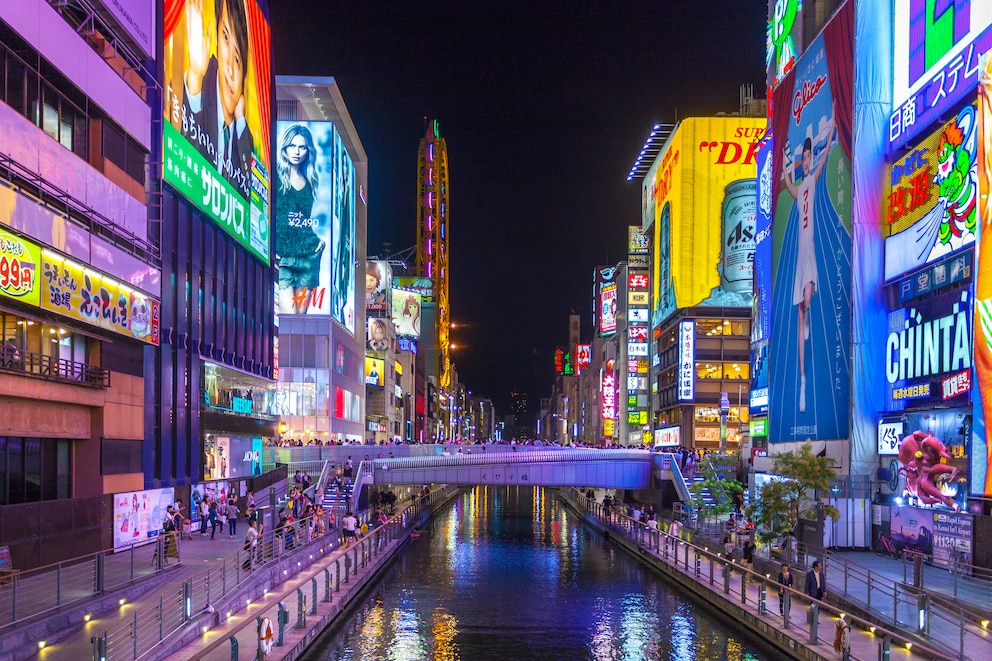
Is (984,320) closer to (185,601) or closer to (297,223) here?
(185,601)

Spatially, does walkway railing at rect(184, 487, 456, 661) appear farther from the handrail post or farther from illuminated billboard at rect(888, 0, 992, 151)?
illuminated billboard at rect(888, 0, 992, 151)

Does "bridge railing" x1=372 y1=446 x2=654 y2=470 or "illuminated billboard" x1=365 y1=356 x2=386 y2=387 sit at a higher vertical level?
"illuminated billboard" x1=365 y1=356 x2=386 y2=387

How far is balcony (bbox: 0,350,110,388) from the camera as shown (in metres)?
26.8

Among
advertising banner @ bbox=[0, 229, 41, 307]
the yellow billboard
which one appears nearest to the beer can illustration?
the yellow billboard

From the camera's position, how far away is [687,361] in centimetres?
10919

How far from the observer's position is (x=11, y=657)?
59.0ft

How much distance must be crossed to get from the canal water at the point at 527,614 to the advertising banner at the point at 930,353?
42.6ft

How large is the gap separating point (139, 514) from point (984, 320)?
2934 cm

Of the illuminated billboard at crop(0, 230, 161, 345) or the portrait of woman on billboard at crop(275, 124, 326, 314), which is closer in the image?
the illuminated billboard at crop(0, 230, 161, 345)

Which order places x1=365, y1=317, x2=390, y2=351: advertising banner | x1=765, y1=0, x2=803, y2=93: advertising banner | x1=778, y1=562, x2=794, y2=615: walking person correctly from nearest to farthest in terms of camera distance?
x1=778, y1=562, x2=794, y2=615: walking person < x1=765, y1=0, x2=803, y2=93: advertising banner < x1=365, y1=317, x2=390, y2=351: advertising banner

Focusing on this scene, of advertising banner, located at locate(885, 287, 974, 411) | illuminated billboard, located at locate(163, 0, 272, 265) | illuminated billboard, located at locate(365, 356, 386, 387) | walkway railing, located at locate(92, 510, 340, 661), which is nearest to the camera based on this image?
walkway railing, located at locate(92, 510, 340, 661)

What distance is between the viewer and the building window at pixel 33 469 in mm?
27734

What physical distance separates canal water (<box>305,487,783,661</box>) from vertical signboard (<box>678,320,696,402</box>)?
56237 mm

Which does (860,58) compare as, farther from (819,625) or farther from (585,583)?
(819,625)
